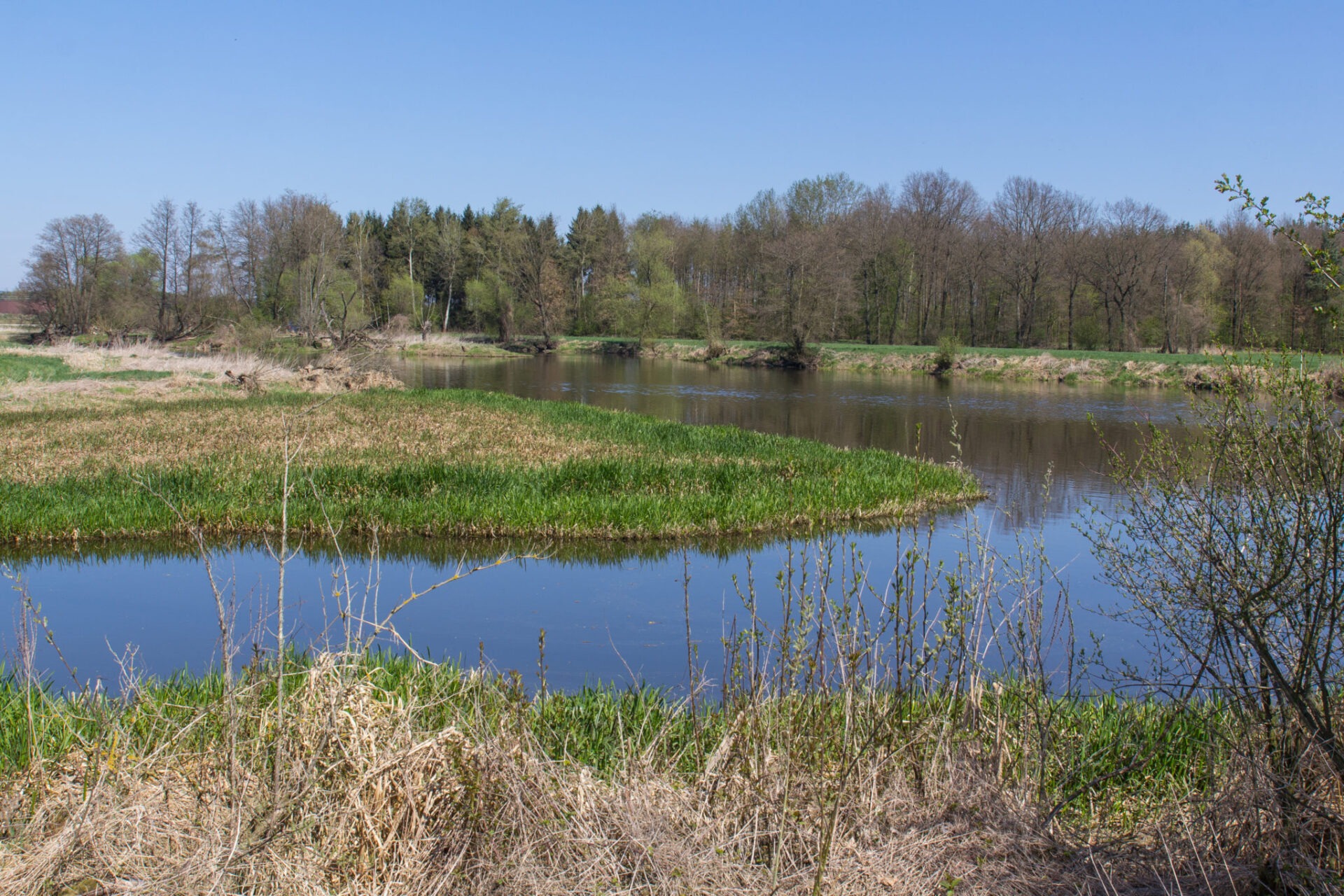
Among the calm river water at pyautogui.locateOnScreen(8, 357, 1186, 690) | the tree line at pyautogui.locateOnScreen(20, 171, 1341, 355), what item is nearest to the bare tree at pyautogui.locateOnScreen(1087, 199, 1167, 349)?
the tree line at pyautogui.locateOnScreen(20, 171, 1341, 355)

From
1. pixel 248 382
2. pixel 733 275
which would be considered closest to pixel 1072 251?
pixel 733 275

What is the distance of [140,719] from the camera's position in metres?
4.14

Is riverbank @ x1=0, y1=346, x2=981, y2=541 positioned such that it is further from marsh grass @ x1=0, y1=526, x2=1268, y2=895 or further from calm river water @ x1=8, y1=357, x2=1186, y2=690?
marsh grass @ x1=0, y1=526, x2=1268, y2=895

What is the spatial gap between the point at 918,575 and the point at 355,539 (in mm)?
6572

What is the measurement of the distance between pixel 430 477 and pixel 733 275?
64.6 m

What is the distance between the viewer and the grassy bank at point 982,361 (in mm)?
46156

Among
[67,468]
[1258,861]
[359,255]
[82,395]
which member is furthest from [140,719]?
[359,255]

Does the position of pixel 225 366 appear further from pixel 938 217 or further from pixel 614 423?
pixel 938 217

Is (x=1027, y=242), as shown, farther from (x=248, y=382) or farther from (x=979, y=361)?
(x=248, y=382)

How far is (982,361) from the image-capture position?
51125mm

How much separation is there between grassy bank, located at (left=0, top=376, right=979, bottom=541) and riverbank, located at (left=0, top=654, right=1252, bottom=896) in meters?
4.01

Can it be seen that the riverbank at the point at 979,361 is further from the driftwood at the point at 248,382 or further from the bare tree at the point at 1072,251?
the driftwood at the point at 248,382

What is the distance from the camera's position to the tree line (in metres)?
51.7

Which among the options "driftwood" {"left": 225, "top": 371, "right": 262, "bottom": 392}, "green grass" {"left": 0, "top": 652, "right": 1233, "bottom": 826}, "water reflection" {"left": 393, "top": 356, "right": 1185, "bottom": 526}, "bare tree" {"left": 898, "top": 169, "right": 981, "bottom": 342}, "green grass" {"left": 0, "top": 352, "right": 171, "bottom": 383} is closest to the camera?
"green grass" {"left": 0, "top": 652, "right": 1233, "bottom": 826}
